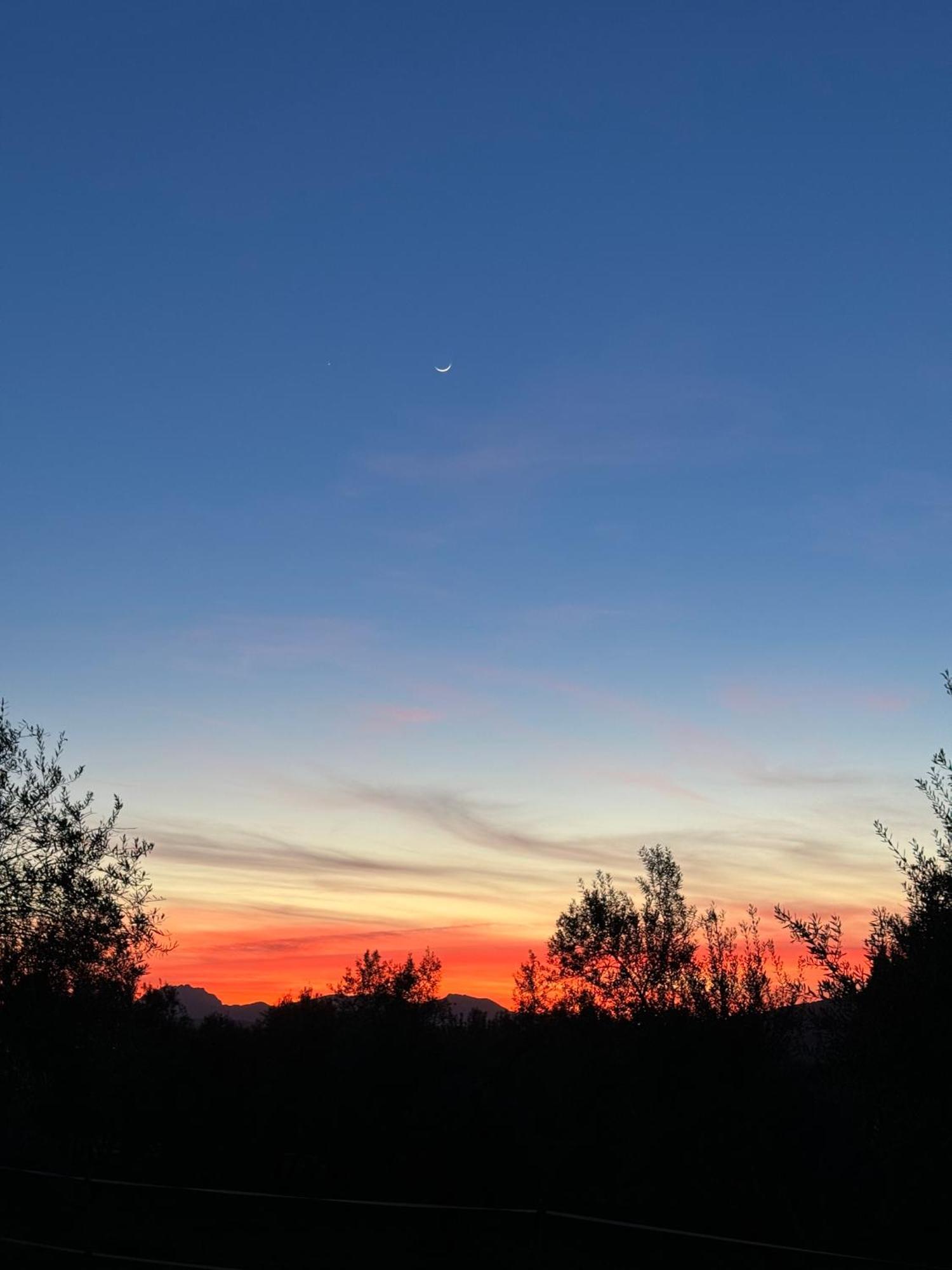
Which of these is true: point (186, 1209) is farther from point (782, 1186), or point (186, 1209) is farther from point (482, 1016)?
point (482, 1016)

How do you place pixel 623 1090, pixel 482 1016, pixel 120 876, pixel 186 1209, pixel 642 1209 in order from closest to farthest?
pixel 186 1209
pixel 120 876
pixel 642 1209
pixel 623 1090
pixel 482 1016

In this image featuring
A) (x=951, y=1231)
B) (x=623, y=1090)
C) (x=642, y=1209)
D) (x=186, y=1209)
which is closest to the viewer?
(x=186, y=1209)

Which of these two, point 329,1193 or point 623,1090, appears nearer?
point 623,1090

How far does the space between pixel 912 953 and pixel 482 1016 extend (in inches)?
2969

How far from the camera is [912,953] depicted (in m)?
18.2

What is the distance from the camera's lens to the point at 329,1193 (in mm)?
48812

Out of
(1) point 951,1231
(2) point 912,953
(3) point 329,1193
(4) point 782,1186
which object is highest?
(2) point 912,953

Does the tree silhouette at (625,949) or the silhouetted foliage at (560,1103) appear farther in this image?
the tree silhouette at (625,949)

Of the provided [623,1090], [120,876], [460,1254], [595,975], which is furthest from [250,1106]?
[460,1254]

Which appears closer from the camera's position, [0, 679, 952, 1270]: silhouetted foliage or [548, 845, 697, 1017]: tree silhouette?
[0, 679, 952, 1270]: silhouetted foliage

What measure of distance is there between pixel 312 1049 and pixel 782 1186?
133 feet

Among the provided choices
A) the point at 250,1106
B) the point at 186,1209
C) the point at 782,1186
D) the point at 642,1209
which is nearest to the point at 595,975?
the point at 642,1209

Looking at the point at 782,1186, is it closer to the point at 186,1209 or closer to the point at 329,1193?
the point at 329,1193

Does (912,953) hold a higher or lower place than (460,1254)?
higher
